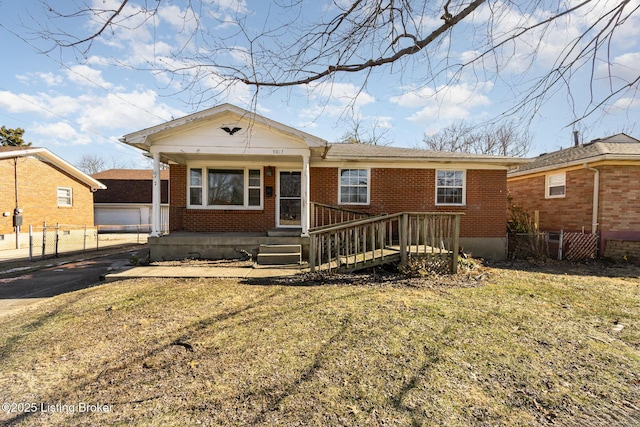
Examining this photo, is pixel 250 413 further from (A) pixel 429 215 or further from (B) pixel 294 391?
(A) pixel 429 215

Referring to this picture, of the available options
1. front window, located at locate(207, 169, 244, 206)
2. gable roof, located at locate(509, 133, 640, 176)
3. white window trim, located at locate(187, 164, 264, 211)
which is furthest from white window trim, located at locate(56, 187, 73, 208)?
gable roof, located at locate(509, 133, 640, 176)

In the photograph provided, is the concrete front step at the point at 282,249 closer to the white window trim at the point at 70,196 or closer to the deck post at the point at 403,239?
the deck post at the point at 403,239

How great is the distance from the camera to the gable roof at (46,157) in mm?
13793

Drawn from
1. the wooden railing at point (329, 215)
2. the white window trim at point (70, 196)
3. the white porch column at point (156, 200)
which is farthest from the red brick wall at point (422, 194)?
the white window trim at point (70, 196)

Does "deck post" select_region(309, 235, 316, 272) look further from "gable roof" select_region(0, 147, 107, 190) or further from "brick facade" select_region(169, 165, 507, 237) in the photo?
"gable roof" select_region(0, 147, 107, 190)

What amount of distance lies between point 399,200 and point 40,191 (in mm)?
18320

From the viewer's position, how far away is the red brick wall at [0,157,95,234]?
13.7 m

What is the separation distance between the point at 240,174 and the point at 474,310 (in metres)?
8.21

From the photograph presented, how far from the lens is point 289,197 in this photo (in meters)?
10.3

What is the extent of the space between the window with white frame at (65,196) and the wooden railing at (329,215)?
1618cm

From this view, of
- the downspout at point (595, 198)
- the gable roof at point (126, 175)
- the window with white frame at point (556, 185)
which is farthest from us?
the gable roof at point (126, 175)

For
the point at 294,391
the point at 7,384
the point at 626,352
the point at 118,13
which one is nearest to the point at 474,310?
the point at 626,352

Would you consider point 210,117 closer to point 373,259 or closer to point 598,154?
point 373,259

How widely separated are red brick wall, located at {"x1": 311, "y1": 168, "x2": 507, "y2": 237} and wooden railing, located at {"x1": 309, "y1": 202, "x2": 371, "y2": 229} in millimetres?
400
